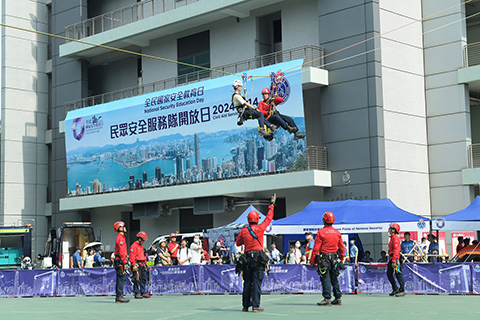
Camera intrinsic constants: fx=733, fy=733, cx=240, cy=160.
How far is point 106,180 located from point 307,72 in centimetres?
1475

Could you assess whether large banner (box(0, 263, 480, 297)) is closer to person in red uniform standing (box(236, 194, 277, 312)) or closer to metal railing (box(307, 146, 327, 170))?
person in red uniform standing (box(236, 194, 277, 312))

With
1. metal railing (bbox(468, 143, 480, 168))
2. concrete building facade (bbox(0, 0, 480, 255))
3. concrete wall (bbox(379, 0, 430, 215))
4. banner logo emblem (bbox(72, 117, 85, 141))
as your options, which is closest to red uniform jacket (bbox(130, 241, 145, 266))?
concrete building facade (bbox(0, 0, 480, 255))

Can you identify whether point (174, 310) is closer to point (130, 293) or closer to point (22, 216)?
point (130, 293)

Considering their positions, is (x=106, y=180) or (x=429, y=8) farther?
(x=106, y=180)

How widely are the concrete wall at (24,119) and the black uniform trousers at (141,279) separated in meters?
27.5

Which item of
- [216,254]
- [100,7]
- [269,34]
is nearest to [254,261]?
[216,254]

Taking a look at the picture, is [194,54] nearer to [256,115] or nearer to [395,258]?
[256,115]

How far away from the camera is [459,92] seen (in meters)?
32.2

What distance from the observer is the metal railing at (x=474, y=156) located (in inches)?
1252

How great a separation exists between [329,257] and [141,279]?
23.6 ft

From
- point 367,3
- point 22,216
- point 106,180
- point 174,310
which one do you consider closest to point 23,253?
point 106,180

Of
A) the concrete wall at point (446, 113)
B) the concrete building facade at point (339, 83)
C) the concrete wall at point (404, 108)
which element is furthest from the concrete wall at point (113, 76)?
the concrete wall at point (446, 113)

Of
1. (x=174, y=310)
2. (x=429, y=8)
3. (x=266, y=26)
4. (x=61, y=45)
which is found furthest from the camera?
(x=61, y=45)

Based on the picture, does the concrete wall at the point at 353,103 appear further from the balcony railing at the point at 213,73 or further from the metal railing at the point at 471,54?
the metal railing at the point at 471,54
